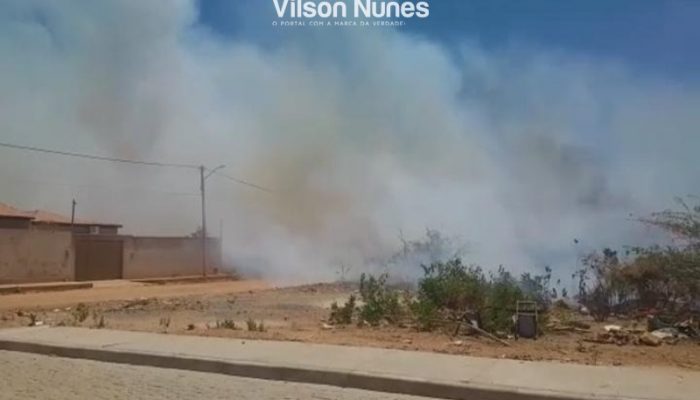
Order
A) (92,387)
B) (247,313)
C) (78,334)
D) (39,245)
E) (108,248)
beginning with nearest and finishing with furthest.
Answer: (92,387) < (78,334) < (247,313) < (39,245) < (108,248)

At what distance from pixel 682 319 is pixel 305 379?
23.9 feet

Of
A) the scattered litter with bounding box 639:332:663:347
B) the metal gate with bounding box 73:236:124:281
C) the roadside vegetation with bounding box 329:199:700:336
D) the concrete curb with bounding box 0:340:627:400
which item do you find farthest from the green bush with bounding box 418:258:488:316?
the metal gate with bounding box 73:236:124:281

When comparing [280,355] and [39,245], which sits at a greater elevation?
[39,245]

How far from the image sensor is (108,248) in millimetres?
37875

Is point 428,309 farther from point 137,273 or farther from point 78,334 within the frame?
point 137,273

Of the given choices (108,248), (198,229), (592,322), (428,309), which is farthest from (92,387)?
(198,229)

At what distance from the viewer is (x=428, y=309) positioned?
12.6 m

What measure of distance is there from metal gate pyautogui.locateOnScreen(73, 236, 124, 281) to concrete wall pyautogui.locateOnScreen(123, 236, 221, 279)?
1.68ft

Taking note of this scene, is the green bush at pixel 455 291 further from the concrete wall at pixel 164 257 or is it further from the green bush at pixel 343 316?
the concrete wall at pixel 164 257

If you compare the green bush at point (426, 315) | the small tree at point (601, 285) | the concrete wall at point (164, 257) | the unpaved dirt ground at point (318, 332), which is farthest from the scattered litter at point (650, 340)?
the concrete wall at point (164, 257)

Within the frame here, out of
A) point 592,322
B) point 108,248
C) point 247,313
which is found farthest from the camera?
point 108,248

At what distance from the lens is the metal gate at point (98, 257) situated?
3634 cm

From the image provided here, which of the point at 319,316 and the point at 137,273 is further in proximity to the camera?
the point at 137,273

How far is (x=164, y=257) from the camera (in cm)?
4138
